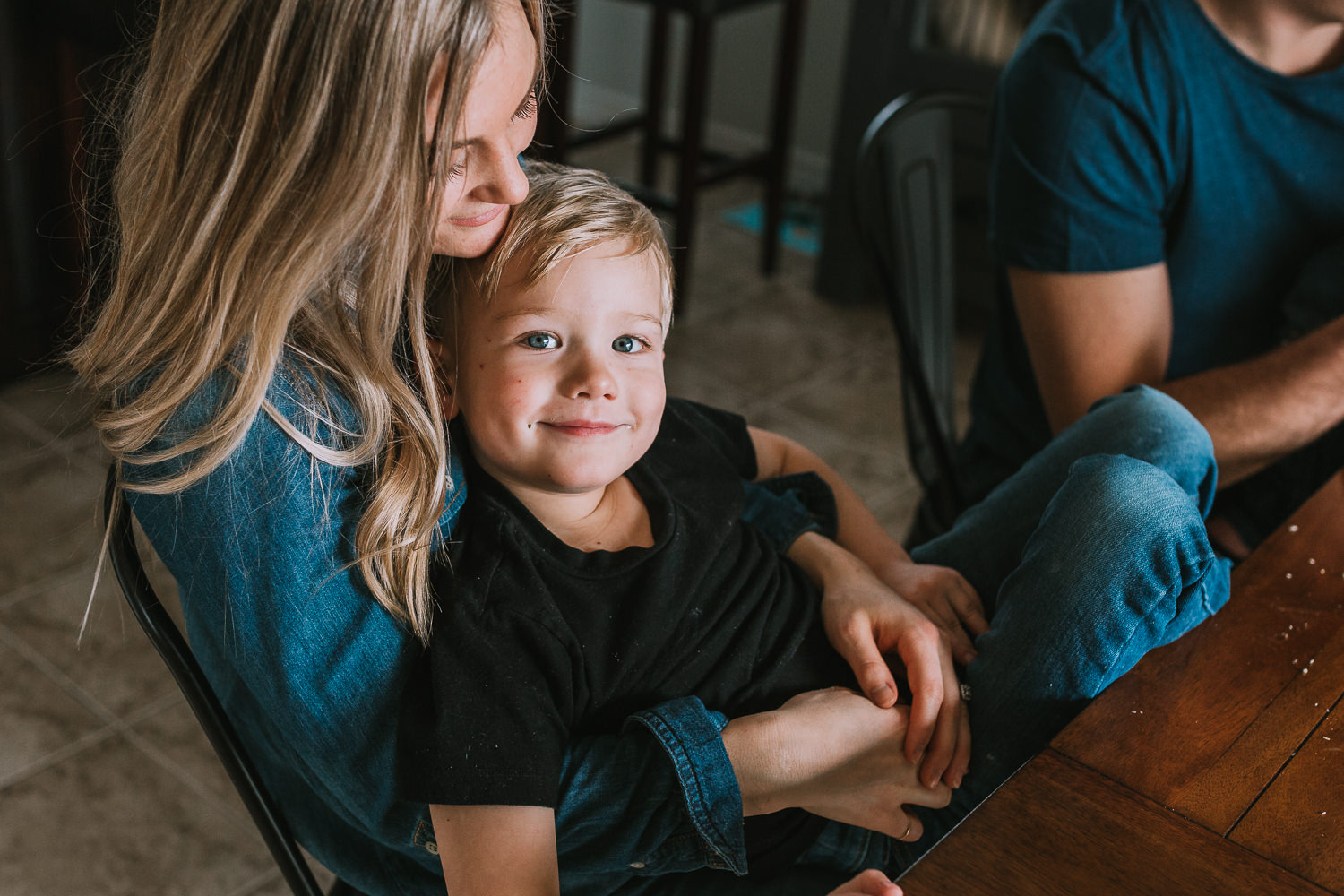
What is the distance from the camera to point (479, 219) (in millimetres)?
863

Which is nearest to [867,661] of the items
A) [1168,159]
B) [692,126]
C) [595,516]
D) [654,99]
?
[595,516]

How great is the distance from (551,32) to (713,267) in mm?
2450

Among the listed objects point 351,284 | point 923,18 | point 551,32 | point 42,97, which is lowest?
point 42,97

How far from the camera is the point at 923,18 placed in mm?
2881

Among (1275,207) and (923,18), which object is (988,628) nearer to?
(1275,207)

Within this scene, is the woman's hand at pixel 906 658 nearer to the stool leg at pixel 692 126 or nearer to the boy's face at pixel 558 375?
the boy's face at pixel 558 375

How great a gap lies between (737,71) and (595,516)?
3375mm

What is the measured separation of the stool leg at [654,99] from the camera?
10.8 feet

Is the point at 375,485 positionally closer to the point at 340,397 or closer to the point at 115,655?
the point at 340,397

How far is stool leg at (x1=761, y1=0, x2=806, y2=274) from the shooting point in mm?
3133

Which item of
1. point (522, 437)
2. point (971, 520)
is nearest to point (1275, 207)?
point (971, 520)

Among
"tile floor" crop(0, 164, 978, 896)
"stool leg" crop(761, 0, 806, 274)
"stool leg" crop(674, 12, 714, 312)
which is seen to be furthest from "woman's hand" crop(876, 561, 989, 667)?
"stool leg" crop(761, 0, 806, 274)

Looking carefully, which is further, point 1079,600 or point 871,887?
point 1079,600

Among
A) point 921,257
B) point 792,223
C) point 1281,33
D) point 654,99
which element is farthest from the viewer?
point 792,223
